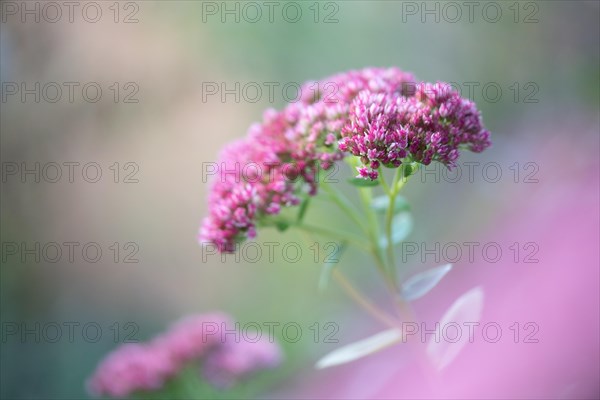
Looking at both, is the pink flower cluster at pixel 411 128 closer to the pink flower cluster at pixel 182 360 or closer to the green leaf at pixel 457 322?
the green leaf at pixel 457 322

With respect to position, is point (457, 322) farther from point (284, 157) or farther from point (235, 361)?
point (235, 361)

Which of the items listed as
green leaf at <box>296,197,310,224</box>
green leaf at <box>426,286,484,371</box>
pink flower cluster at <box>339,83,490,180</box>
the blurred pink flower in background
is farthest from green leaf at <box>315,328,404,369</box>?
the blurred pink flower in background

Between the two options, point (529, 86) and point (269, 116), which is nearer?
point (269, 116)

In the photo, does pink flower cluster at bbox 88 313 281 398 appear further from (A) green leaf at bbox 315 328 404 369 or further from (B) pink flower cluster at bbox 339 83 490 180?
(B) pink flower cluster at bbox 339 83 490 180

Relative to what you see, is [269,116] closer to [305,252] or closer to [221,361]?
[221,361]

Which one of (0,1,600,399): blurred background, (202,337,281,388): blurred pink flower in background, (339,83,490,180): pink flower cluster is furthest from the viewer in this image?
(202,337,281,388): blurred pink flower in background

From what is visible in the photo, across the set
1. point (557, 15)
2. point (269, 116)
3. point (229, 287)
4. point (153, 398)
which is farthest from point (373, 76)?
point (229, 287)
